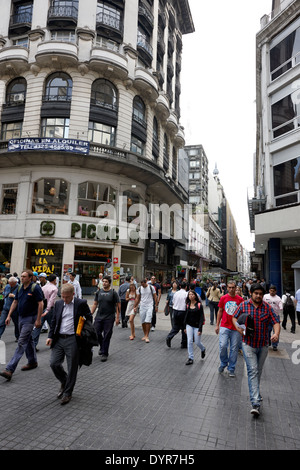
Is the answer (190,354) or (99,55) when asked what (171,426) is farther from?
(99,55)

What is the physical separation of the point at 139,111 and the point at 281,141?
14663 mm

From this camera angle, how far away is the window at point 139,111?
25980mm

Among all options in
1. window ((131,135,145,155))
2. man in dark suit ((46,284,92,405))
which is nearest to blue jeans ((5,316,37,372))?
man in dark suit ((46,284,92,405))

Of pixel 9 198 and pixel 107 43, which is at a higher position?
pixel 107 43

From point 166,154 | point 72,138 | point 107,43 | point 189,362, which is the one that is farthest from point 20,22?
point 189,362

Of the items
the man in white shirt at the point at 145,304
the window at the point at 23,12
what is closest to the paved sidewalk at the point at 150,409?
the man in white shirt at the point at 145,304

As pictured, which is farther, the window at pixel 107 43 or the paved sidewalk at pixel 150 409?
the window at pixel 107 43

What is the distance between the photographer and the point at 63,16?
2339cm

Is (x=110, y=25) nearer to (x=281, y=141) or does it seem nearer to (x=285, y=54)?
(x=285, y=54)

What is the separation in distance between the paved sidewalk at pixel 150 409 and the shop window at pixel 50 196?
16.7 meters

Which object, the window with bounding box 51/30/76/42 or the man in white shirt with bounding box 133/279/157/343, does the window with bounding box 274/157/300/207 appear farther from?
the window with bounding box 51/30/76/42

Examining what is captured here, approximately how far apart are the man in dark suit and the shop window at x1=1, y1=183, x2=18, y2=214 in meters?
20.4

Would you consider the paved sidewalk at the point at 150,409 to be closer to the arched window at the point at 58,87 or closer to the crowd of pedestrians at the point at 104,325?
the crowd of pedestrians at the point at 104,325

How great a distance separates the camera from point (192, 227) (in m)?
50.9
